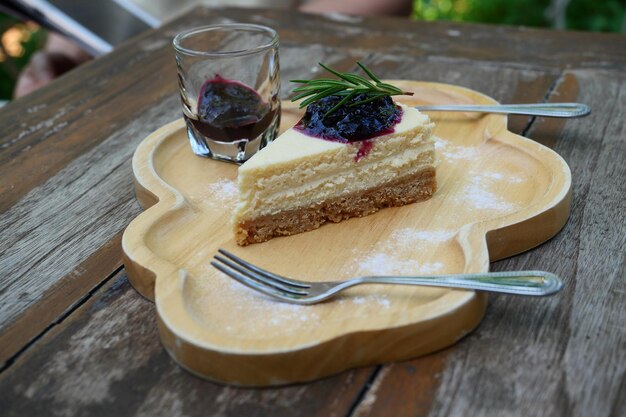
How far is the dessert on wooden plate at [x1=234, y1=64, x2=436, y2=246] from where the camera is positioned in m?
1.64

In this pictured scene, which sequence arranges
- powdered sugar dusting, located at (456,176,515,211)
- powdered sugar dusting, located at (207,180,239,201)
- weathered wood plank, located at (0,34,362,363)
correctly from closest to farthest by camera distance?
1. weathered wood plank, located at (0,34,362,363)
2. powdered sugar dusting, located at (456,176,515,211)
3. powdered sugar dusting, located at (207,180,239,201)

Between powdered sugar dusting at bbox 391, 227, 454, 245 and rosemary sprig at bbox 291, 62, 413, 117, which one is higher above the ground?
rosemary sprig at bbox 291, 62, 413, 117

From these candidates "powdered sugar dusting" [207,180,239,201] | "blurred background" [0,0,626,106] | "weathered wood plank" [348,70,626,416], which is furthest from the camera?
"blurred background" [0,0,626,106]

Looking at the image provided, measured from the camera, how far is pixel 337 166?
1.70 m

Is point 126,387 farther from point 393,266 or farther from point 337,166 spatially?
point 337,166

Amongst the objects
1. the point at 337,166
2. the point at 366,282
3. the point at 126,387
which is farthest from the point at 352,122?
the point at 126,387

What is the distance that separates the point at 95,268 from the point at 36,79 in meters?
2.28

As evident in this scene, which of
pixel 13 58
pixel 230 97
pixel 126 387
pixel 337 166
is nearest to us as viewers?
pixel 126 387

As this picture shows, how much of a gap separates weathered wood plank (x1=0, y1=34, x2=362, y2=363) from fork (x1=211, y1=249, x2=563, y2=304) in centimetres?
32

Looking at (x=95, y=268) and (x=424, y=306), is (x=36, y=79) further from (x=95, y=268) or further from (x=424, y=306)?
(x=424, y=306)

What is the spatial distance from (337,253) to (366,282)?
23 cm

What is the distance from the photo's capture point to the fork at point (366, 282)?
127cm

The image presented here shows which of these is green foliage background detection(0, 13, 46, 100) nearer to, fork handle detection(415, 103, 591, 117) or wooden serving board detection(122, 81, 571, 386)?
wooden serving board detection(122, 81, 571, 386)

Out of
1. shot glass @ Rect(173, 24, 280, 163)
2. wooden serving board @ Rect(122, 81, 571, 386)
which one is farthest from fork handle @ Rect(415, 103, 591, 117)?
shot glass @ Rect(173, 24, 280, 163)
